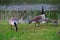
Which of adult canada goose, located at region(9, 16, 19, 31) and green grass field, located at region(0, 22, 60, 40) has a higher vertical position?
adult canada goose, located at region(9, 16, 19, 31)

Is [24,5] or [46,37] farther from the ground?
[24,5]

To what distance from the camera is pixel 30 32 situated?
5.20 ft

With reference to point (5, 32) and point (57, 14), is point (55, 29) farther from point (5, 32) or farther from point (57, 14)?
point (5, 32)

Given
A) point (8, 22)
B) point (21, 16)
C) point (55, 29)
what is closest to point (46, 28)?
point (55, 29)

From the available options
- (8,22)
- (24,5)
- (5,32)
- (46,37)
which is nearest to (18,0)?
(24,5)

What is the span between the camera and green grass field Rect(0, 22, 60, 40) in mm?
1561

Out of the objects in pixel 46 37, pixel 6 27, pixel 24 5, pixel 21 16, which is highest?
pixel 24 5

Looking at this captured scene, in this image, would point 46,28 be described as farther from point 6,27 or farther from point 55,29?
point 6,27

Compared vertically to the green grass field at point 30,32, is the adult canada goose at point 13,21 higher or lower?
higher

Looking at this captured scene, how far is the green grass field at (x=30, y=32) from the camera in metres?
1.56

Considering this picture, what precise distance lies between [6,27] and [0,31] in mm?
78

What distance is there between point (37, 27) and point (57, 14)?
26 centimetres

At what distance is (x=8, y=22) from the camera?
1.61m

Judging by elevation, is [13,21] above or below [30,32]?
above
